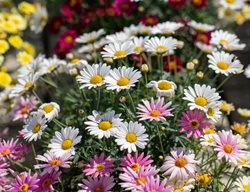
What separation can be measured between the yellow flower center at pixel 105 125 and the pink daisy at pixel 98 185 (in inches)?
7.4

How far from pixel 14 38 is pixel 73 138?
1268 millimetres

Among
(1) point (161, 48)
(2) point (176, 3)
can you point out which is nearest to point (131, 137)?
(1) point (161, 48)

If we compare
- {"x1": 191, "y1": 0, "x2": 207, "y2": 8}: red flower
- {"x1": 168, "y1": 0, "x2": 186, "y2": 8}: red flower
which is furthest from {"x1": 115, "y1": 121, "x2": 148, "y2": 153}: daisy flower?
{"x1": 191, "y1": 0, "x2": 207, "y2": 8}: red flower

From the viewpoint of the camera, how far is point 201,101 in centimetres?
200

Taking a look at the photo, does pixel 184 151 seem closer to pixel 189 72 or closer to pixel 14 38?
pixel 189 72

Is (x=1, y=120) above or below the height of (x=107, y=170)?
below

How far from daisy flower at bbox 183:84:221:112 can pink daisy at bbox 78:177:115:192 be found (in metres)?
0.42

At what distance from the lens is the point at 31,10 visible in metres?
3.34

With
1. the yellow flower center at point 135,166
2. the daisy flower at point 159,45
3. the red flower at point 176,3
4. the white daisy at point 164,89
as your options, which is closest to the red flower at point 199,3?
the red flower at point 176,3

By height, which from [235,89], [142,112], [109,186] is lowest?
[235,89]

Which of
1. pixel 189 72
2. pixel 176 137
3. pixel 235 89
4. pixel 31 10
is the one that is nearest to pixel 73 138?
pixel 176 137

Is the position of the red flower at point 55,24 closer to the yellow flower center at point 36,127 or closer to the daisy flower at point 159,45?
→ the daisy flower at point 159,45

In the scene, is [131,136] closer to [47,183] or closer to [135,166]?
[135,166]

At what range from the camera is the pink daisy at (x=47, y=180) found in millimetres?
1938
